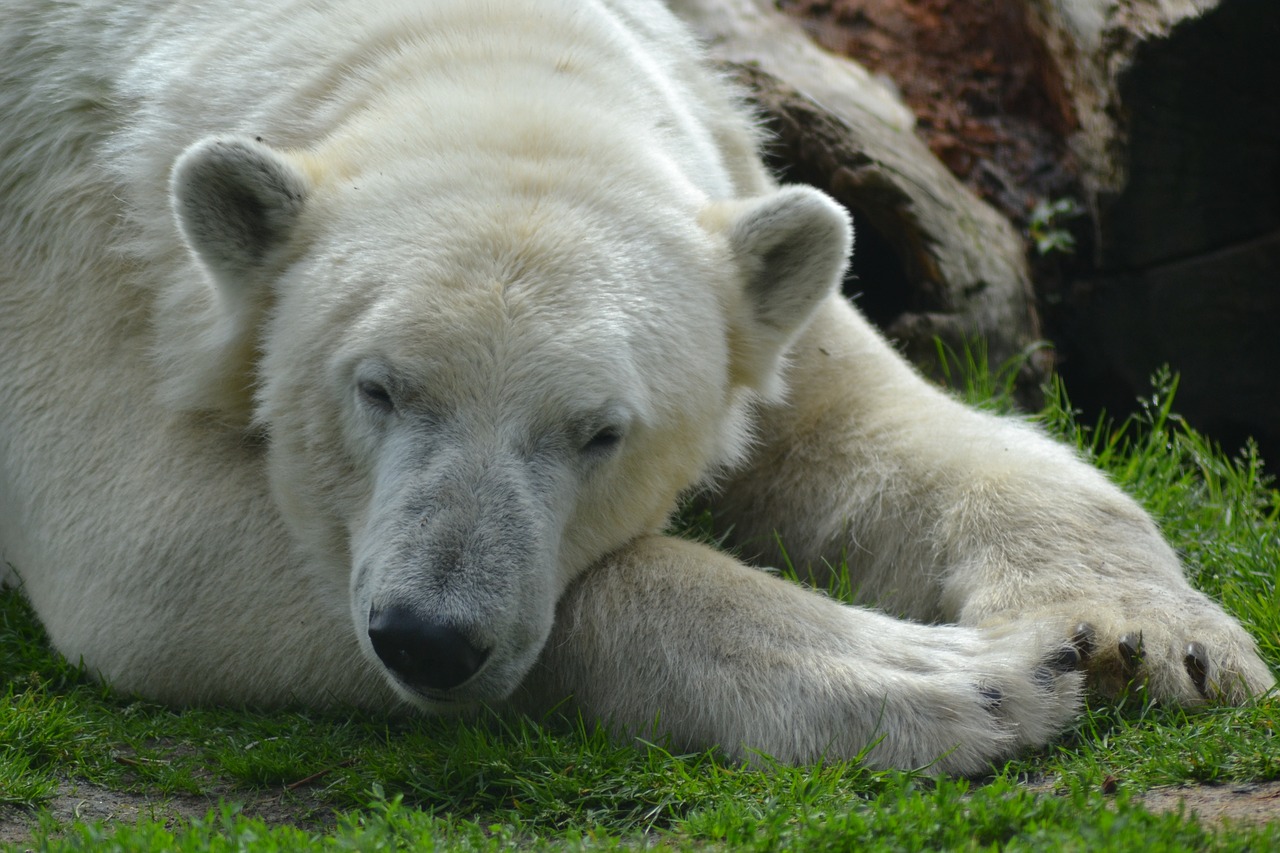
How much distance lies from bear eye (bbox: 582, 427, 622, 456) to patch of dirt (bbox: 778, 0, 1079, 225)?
4.53 metres

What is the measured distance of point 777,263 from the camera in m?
4.26

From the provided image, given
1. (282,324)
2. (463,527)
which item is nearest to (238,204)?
(282,324)

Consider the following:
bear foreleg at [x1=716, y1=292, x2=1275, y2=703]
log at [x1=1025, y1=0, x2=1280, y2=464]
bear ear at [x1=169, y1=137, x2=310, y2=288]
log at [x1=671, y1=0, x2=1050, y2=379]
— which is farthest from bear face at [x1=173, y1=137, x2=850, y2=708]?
log at [x1=1025, y1=0, x2=1280, y2=464]

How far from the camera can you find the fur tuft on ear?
3793mm

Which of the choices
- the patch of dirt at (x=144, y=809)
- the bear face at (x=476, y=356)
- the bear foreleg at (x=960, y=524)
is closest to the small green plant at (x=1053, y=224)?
the bear foreleg at (x=960, y=524)

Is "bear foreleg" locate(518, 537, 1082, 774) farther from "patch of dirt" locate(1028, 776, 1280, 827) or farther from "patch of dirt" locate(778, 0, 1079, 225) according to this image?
"patch of dirt" locate(778, 0, 1079, 225)

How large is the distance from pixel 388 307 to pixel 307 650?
1165 mm

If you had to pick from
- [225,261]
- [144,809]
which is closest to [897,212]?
[225,261]

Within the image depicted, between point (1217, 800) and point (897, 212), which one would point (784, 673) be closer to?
point (1217, 800)

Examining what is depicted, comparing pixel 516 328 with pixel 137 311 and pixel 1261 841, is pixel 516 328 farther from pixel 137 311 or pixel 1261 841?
pixel 1261 841

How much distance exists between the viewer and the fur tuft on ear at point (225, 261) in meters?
3.79

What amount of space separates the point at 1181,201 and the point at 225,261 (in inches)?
204

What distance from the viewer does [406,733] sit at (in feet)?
13.0

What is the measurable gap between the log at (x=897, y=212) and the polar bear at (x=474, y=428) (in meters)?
1.98
